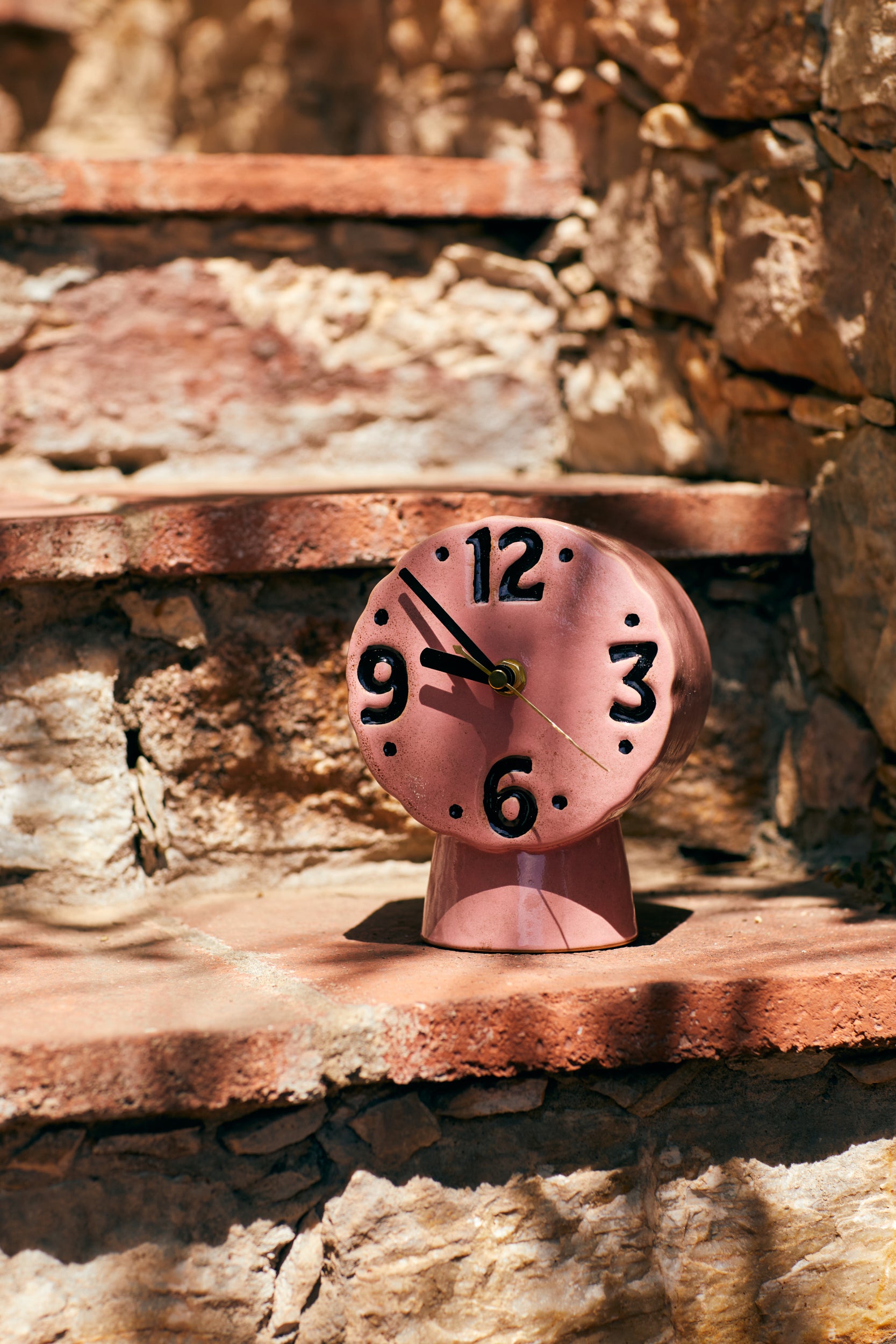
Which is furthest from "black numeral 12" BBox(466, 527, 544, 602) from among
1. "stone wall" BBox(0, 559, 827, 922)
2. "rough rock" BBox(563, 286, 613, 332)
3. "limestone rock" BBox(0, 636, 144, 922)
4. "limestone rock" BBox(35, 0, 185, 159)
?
"limestone rock" BBox(35, 0, 185, 159)

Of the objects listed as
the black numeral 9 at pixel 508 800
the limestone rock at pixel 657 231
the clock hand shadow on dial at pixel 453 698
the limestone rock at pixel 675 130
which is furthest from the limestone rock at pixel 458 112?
the black numeral 9 at pixel 508 800

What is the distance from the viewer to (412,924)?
1.91 meters

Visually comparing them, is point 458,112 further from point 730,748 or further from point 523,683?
point 523,683

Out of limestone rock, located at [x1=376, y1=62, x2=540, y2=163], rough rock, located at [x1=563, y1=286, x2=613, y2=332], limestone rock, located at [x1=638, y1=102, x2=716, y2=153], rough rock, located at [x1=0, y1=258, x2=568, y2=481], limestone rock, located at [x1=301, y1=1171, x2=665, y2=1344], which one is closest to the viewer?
limestone rock, located at [x1=301, y1=1171, x2=665, y2=1344]

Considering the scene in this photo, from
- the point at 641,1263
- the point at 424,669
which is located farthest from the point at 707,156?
the point at 641,1263

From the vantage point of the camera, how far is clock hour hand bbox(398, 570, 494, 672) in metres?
1.67

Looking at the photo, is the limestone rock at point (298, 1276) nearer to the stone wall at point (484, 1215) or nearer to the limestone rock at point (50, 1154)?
the stone wall at point (484, 1215)

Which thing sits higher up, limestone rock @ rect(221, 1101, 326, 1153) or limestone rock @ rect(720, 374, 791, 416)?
limestone rock @ rect(720, 374, 791, 416)

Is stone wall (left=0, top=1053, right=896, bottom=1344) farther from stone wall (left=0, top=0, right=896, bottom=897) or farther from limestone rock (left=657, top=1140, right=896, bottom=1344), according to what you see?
stone wall (left=0, top=0, right=896, bottom=897)

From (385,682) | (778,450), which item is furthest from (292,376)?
(385,682)

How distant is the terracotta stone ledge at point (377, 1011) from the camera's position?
1441 mm

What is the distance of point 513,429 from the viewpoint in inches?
109

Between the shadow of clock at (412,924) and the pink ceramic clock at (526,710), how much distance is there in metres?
0.07

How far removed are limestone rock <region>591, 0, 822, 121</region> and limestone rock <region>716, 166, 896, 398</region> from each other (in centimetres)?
13
